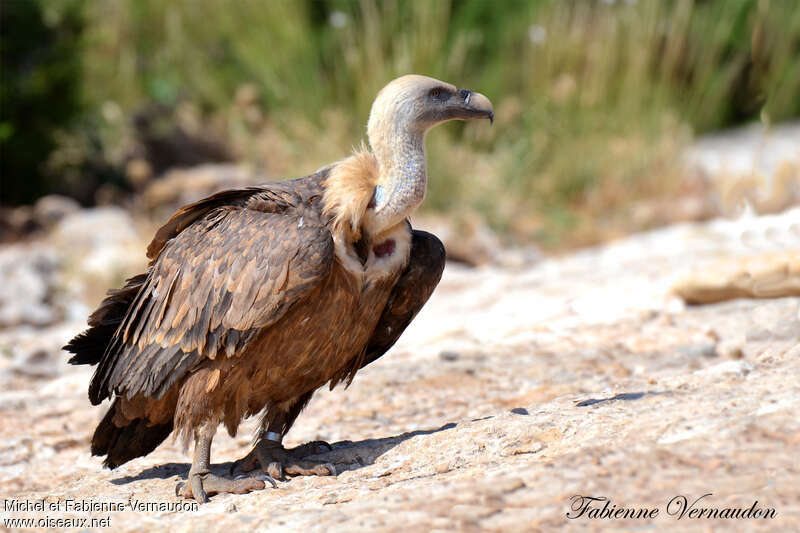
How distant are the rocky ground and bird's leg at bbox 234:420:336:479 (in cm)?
7

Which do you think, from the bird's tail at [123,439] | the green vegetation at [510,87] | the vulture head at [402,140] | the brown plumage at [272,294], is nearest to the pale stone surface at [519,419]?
the bird's tail at [123,439]

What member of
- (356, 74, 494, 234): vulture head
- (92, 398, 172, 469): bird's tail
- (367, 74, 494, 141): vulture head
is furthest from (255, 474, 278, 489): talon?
(367, 74, 494, 141): vulture head

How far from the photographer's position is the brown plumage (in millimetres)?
3740

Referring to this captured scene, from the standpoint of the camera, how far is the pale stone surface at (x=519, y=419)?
293cm

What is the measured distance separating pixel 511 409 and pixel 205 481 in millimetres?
1555

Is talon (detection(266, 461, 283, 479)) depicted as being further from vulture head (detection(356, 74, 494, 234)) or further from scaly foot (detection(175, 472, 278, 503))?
vulture head (detection(356, 74, 494, 234))

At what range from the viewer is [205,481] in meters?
3.93

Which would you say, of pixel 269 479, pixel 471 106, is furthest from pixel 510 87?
pixel 269 479

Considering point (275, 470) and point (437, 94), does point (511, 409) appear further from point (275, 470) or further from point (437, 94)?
point (437, 94)

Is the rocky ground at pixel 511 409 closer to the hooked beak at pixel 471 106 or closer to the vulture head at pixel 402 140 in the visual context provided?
the vulture head at pixel 402 140

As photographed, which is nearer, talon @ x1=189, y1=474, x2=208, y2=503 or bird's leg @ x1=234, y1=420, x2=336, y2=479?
talon @ x1=189, y1=474, x2=208, y2=503

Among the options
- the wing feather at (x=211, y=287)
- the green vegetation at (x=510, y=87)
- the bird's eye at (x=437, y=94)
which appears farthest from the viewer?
the green vegetation at (x=510, y=87)

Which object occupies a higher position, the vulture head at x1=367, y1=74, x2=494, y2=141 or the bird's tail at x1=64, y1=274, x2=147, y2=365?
the vulture head at x1=367, y1=74, x2=494, y2=141

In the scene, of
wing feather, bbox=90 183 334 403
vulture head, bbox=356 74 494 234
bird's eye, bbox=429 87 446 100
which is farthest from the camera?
bird's eye, bbox=429 87 446 100
